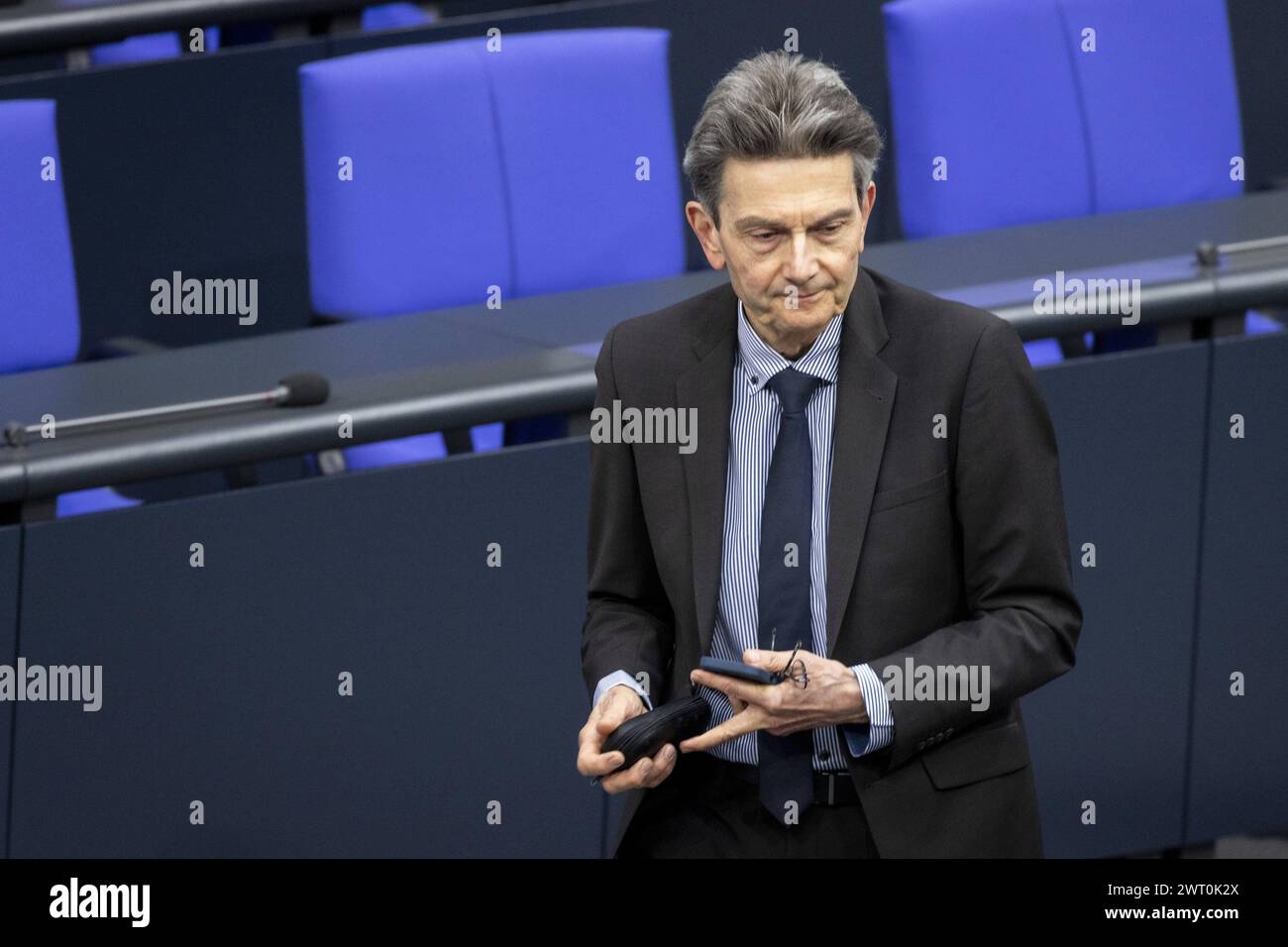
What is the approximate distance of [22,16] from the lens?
12.3 ft

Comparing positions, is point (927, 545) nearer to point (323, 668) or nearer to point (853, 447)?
point (853, 447)

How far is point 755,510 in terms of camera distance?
169cm

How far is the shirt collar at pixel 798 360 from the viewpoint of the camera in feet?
5.57

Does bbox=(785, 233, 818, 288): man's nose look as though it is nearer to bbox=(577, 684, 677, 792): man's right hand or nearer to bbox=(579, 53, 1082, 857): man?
bbox=(579, 53, 1082, 857): man

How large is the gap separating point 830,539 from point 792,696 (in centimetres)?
15

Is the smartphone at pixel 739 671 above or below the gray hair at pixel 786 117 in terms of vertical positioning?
below

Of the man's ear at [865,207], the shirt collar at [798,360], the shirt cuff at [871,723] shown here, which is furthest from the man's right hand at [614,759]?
the man's ear at [865,207]

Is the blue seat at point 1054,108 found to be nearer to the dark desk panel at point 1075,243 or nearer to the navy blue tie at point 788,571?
the dark desk panel at point 1075,243

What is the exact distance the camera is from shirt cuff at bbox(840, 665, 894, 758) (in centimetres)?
158

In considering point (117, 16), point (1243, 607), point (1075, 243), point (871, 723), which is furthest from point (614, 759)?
point (117, 16)

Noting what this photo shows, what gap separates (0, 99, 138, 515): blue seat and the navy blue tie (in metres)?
1.80

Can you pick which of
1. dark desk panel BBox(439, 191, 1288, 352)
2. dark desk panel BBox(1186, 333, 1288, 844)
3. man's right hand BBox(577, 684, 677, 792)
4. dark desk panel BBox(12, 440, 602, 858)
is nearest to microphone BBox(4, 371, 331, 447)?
dark desk panel BBox(12, 440, 602, 858)

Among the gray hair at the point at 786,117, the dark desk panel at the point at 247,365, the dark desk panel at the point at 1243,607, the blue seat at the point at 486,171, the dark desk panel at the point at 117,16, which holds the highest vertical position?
the dark desk panel at the point at 117,16
